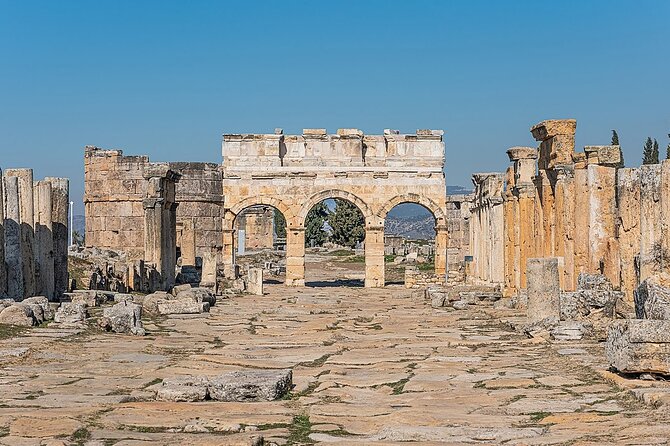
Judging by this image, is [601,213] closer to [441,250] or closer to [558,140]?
[558,140]

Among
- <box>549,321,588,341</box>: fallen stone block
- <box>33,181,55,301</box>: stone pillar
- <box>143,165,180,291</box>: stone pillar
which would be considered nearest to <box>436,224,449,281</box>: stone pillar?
<box>143,165,180,291</box>: stone pillar

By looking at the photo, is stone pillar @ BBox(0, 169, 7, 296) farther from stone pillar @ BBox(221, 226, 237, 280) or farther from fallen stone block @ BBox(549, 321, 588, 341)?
stone pillar @ BBox(221, 226, 237, 280)

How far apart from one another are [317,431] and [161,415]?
47.4 inches

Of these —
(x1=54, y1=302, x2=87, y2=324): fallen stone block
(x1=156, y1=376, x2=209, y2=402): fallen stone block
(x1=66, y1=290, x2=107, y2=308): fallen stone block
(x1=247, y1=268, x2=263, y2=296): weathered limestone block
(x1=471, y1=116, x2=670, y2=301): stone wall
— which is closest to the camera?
(x1=156, y1=376, x2=209, y2=402): fallen stone block

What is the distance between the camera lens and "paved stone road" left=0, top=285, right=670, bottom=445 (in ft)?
21.7

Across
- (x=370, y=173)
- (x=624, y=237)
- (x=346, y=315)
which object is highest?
(x=370, y=173)

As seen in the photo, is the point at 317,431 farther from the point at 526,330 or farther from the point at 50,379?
the point at 526,330

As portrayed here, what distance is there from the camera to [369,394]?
28.4ft

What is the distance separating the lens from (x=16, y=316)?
13.2m

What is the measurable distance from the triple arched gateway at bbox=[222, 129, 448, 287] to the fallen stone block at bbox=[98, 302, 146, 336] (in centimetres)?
2048

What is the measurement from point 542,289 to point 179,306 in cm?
669

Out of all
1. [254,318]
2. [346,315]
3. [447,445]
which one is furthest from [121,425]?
[346,315]

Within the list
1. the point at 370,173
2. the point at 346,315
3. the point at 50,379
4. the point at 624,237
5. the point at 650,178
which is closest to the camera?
the point at 50,379

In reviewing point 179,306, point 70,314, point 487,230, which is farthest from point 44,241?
point 487,230
